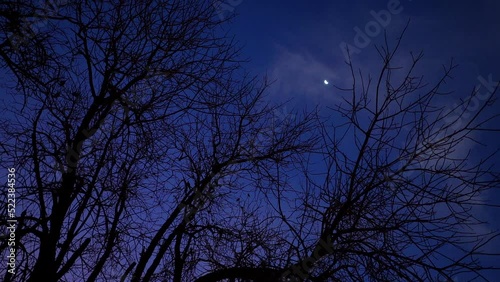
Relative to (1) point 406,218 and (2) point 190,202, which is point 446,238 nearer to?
(1) point 406,218

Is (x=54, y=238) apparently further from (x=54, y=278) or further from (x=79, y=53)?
(x=79, y=53)

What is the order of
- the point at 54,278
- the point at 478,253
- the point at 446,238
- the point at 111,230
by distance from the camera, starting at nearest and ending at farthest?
the point at 478,253 → the point at 446,238 → the point at 54,278 → the point at 111,230

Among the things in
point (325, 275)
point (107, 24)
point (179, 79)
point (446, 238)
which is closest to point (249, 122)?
point (179, 79)

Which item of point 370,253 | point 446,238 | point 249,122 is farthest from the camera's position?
point 249,122

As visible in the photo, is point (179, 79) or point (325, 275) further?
point (179, 79)

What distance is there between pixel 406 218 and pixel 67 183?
403cm

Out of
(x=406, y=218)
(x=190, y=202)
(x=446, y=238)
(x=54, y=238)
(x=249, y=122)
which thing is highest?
(x=249, y=122)

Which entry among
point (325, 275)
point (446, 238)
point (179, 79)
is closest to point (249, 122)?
point (179, 79)

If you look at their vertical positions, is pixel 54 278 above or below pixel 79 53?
below

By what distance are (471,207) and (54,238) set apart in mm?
4610

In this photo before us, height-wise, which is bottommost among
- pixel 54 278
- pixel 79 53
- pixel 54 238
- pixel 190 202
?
pixel 54 278

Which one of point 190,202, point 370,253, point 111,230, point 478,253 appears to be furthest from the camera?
point 190,202

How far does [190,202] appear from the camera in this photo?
5.56m

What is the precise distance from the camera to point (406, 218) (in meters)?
3.45
